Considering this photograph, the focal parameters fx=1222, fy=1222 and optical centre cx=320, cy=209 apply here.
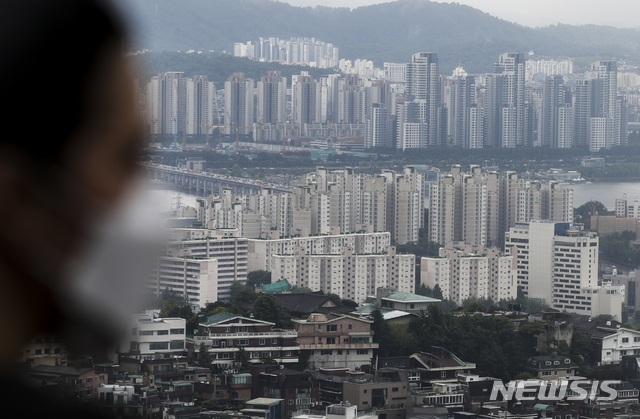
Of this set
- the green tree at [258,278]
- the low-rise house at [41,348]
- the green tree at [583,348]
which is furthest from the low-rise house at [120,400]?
the green tree at [258,278]

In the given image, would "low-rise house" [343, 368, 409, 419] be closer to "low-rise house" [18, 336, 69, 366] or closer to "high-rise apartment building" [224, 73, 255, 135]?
"low-rise house" [18, 336, 69, 366]

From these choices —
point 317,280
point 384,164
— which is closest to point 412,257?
point 317,280

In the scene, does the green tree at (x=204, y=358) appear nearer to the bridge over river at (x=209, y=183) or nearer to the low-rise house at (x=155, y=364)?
the low-rise house at (x=155, y=364)

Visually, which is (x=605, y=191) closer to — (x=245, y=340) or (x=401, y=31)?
(x=245, y=340)

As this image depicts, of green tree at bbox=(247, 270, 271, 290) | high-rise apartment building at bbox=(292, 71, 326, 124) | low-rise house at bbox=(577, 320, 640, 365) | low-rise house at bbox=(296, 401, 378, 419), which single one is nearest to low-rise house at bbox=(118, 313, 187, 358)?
low-rise house at bbox=(296, 401, 378, 419)

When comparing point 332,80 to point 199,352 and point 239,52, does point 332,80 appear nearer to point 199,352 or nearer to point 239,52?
point 239,52
